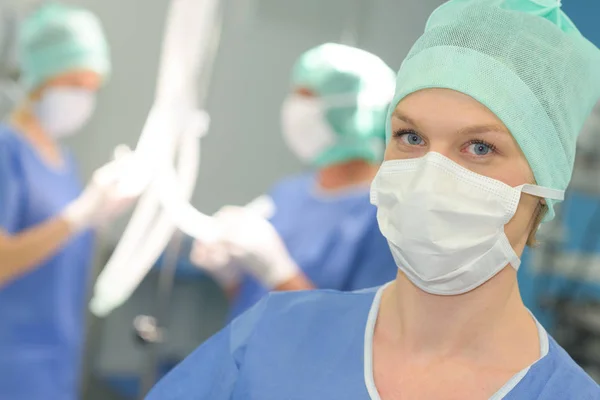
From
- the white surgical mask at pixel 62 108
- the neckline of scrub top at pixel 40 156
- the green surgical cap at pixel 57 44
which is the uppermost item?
→ the green surgical cap at pixel 57 44

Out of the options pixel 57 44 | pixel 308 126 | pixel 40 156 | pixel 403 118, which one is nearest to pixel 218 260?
pixel 308 126

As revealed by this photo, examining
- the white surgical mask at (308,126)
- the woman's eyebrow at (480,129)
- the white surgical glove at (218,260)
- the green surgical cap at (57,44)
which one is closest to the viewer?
the woman's eyebrow at (480,129)

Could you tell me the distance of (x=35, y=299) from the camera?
2166 mm

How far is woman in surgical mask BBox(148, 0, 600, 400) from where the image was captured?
967 mm

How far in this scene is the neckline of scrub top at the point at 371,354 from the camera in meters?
0.96

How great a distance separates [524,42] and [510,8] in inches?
2.7

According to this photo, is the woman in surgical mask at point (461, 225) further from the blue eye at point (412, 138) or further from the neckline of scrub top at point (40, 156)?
the neckline of scrub top at point (40, 156)

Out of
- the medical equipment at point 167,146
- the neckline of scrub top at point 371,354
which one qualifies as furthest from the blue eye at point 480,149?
the medical equipment at point 167,146

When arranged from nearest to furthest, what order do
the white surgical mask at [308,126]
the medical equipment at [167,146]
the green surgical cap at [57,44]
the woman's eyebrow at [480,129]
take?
1. the woman's eyebrow at [480,129]
2. the medical equipment at [167,146]
3. the white surgical mask at [308,126]
4. the green surgical cap at [57,44]

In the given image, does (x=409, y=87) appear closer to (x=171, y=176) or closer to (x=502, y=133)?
(x=502, y=133)

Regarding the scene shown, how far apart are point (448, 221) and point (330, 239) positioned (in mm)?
935

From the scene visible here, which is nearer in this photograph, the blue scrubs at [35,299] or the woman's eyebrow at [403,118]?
the woman's eyebrow at [403,118]

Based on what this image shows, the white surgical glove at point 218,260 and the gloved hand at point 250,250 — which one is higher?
the gloved hand at point 250,250

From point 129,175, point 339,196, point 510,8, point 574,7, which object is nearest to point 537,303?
point 339,196
